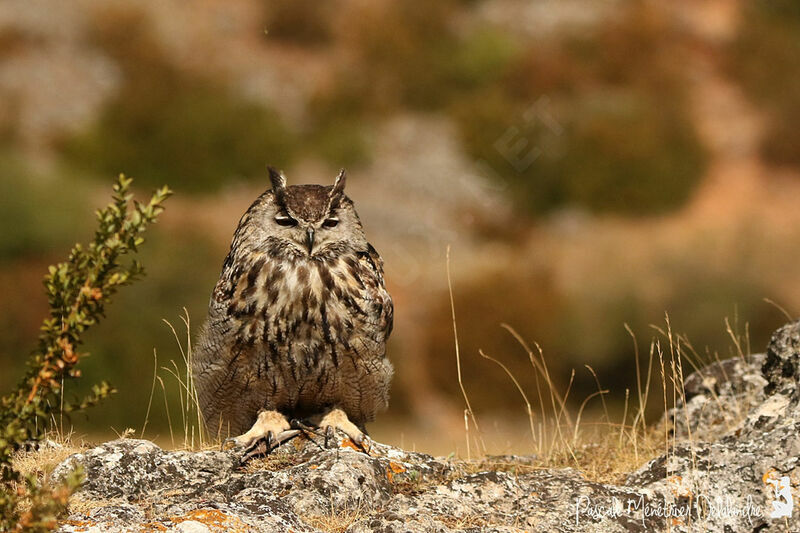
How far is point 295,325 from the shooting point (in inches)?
212

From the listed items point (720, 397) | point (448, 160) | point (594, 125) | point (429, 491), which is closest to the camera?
point (429, 491)

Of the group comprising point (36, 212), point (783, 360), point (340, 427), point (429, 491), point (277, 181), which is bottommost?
point (429, 491)

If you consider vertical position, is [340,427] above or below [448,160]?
below

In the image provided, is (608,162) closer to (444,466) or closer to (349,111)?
(349,111)

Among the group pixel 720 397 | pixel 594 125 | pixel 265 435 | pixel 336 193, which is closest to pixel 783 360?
pixel 720 397

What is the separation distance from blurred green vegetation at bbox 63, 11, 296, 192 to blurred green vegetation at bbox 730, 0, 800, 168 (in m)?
16.6

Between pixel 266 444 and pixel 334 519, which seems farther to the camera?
pixel 266 444

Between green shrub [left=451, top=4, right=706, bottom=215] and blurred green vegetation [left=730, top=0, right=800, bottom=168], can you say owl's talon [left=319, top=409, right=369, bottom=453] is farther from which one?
blurred green vegetation [left=730, top=0, right=800, bottom=168]

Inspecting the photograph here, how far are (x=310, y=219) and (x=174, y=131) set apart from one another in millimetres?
31862

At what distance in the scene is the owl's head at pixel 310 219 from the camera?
5656mm

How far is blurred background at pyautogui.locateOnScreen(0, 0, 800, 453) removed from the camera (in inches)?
1016

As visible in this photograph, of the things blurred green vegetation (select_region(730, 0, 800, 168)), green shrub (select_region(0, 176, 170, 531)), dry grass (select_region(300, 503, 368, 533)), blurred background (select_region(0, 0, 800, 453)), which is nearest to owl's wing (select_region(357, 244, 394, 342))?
dry grass (select_region(300, 503, 368, 533))

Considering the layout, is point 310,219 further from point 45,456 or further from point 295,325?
point 45,456

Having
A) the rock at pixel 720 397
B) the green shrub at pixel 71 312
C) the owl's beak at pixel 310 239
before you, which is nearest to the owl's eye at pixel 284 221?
the owl's beak at pixel 310 239
